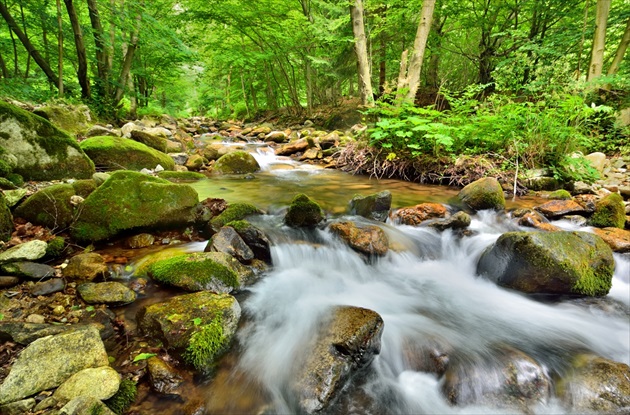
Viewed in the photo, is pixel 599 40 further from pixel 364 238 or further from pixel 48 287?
pixel 48 287

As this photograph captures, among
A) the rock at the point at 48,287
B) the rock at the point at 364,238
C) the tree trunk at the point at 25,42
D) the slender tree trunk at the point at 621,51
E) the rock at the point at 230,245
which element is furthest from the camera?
the slender tree trunk at the point at 621,51

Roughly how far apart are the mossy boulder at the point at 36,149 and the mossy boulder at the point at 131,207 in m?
1.68

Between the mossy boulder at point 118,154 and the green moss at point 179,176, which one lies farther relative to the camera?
the green moss at point 179,176

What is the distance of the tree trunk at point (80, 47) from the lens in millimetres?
7966

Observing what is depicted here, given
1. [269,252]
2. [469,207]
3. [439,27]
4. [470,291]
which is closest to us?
[470,291]

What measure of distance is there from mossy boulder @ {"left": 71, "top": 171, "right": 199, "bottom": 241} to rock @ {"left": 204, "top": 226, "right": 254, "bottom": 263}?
2.94 feet

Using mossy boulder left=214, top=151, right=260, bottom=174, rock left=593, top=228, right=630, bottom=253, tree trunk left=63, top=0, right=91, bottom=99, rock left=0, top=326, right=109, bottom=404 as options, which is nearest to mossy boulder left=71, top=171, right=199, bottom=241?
rock left=0, top=326, right=109, bottom=404

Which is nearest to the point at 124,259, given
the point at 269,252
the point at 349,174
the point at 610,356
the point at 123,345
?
the point at 123,345

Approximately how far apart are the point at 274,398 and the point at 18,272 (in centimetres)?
256

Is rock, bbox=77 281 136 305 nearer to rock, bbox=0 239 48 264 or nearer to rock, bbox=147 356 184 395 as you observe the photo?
rock, bbox=0 239 48 264

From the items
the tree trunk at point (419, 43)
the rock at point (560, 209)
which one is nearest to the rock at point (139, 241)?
the rock at point (560, 209)

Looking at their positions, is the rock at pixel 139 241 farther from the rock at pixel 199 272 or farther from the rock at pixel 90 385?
the rock at pixel 90 385

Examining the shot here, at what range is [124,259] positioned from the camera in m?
3.31

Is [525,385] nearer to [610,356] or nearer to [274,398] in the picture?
[610,356]
